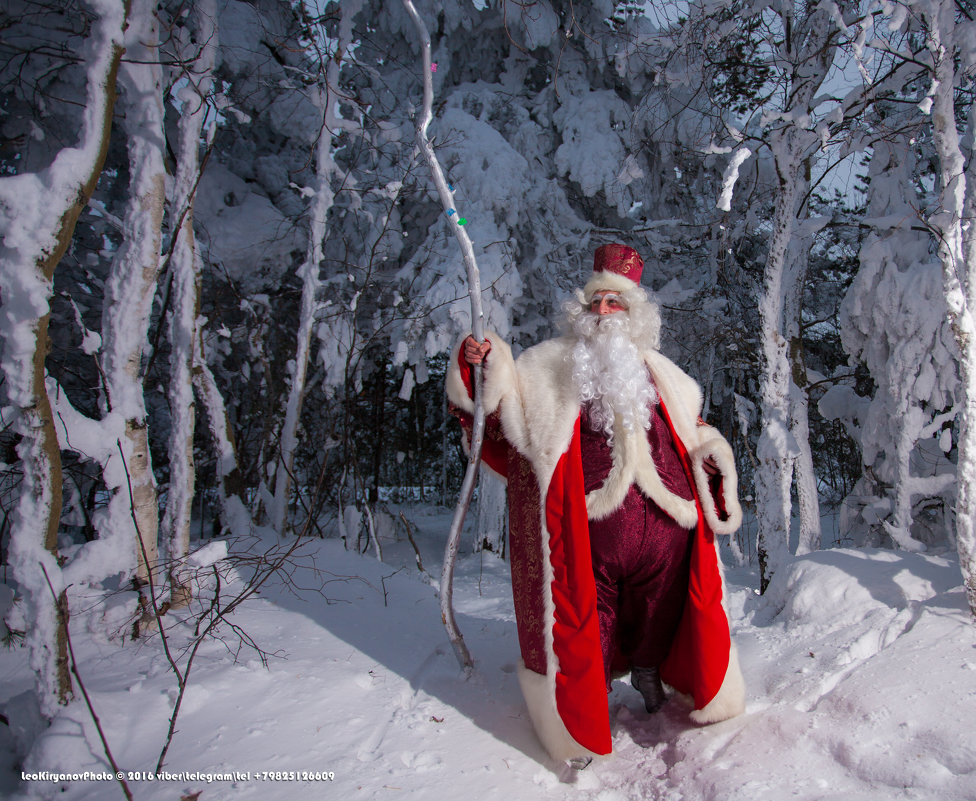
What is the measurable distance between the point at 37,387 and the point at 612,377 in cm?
230

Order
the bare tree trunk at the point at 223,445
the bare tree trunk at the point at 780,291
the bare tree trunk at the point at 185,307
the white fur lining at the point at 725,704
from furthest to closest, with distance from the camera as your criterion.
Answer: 1. the bare tree trunk at the point at 223,445
2. the bare tree trunk at the point at 780,291
3. the bare tree trunk at the point at 185,307
4. the white fur lining at the point at 725,704

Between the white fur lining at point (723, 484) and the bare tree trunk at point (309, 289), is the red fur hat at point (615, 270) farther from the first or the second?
the bare tree trunk at point (309, 289)

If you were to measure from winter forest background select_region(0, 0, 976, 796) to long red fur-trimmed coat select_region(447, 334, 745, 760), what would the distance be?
90cm

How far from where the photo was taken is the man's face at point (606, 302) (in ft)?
9.73

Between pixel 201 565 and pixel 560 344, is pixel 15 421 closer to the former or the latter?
pixel 201 565

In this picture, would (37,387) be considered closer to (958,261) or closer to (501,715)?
(501,715)

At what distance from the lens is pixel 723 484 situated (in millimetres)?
2805

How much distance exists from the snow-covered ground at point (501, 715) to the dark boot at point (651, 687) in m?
0.06

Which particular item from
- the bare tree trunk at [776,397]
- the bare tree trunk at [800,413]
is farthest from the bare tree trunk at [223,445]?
the bare tree trunk at [800,413]

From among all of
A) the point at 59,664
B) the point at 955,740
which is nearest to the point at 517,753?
the point at 955,740

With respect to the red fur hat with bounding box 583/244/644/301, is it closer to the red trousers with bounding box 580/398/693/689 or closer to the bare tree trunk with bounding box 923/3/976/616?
the red trousers with bounding box 580/398/693/689

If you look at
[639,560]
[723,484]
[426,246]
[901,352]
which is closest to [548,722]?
[639,560]

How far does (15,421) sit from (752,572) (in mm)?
6490

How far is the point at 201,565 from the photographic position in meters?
3.12
